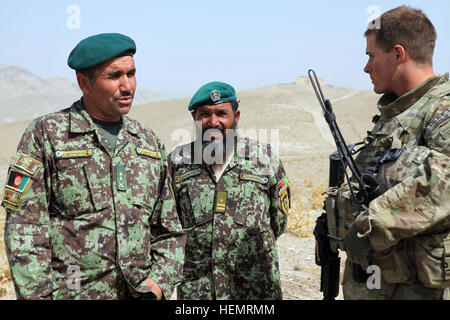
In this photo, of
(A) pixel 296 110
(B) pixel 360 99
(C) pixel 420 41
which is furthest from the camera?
(B) pixel 360 99

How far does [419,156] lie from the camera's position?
2.51 m

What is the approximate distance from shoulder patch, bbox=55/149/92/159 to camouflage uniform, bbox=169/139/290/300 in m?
1.20

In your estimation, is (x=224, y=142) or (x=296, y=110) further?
(x=296, y=110)

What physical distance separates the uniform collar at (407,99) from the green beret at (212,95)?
129cm

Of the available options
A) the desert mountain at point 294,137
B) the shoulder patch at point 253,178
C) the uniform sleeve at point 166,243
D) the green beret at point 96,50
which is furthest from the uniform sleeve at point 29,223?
the desert mountain at point 294,137

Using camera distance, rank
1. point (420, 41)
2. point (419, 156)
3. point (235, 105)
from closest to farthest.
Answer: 1. point (419, 156)
2. point (420, 41)
3. point (235, 105)

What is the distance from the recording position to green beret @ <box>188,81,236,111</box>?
12.3ft

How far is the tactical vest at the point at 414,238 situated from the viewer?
2.50 m

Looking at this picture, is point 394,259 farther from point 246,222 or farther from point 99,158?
→ point 99,158

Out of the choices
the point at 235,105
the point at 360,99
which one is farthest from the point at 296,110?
the point at 235,105

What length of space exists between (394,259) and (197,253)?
4.91ft

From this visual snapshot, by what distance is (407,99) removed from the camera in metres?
2.78

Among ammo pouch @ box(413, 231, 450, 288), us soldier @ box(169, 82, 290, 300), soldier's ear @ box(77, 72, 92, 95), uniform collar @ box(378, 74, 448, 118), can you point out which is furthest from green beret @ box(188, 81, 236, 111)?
ammo pouch @ box(413, 231, 450, 288)

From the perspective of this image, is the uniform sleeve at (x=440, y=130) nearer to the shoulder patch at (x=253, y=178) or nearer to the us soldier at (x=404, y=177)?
the us soldier at (x=404, y=177)
